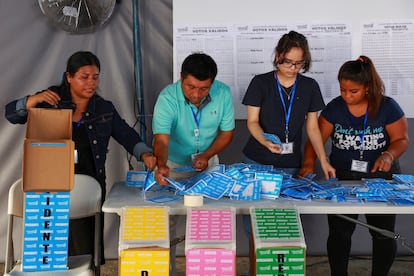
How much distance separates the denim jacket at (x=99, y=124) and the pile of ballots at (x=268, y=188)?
37cm

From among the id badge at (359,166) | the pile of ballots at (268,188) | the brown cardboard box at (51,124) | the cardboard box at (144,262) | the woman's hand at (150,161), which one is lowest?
the cardboard box at (144,262)

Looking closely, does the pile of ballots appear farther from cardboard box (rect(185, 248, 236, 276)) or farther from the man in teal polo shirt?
cardboard box (rect(185, 248, 236, 276))

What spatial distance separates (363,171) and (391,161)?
0.45 feet

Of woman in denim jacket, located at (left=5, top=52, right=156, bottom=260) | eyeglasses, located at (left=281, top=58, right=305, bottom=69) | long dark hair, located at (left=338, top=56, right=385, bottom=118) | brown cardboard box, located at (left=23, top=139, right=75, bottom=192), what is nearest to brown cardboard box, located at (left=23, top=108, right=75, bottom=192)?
brown cardboard box, located at (left=23, top=139, right=75, bottom=192)

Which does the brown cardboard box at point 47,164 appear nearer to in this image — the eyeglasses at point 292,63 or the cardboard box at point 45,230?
the cardboard box at point 45,230

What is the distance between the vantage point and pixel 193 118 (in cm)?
257

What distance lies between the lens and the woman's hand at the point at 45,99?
2.44m

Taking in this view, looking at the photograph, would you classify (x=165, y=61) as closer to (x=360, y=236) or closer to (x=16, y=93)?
(x=16, y=93)

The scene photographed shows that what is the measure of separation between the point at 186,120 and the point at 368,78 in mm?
876

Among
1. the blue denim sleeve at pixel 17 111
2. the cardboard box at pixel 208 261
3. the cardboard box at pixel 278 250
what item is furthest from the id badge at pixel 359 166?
the blue denim sleeve at pixel 17 111

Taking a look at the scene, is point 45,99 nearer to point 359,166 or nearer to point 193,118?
point 193,118

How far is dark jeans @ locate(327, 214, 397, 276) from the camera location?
8.40 feet

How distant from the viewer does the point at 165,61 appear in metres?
3.33

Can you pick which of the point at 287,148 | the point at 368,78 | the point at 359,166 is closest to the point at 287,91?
the point at 287,148
